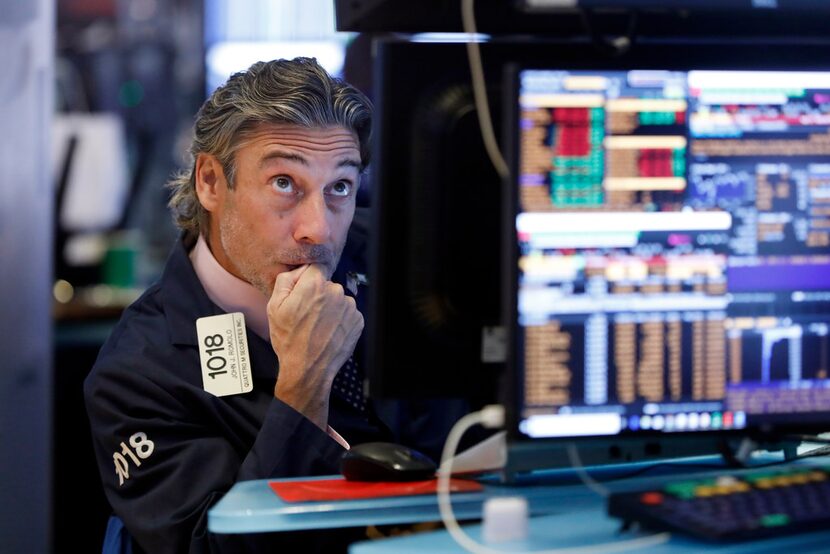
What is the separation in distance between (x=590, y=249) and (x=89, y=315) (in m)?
3.75

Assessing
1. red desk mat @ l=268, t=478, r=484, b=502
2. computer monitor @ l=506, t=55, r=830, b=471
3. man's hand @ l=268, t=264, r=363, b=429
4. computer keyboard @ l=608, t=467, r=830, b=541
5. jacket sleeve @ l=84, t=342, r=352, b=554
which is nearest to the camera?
computer keyboard @ l=608, t=467, r=830, b=541

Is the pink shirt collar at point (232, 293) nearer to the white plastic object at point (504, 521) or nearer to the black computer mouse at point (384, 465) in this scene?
the black computer mouse at point (384, 465)

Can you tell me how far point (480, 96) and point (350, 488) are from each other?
49 cm

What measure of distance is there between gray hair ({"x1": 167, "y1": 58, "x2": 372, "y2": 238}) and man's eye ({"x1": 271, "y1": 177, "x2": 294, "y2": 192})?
0.30 ft

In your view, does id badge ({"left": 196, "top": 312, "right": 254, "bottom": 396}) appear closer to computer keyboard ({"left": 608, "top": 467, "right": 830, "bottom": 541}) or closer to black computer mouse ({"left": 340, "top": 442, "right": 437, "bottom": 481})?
black computer mouse ({"left": 340, "top": 442, "right": 437, "bottom": 481})

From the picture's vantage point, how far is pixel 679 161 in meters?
1.42

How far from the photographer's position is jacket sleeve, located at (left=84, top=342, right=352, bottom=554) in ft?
5.67

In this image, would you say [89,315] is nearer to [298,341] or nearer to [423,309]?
[298,341]

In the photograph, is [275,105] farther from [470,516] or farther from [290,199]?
[470,516]

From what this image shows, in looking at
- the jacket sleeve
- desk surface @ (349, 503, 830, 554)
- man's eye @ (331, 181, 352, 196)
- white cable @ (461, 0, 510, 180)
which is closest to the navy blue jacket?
the jacket sleeve

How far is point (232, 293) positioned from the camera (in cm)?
212

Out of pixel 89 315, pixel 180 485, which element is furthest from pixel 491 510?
pixel 89 315

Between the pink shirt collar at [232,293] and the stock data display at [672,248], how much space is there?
0.84 meters

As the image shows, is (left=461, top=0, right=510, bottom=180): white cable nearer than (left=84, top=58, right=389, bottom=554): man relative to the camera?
Yes
